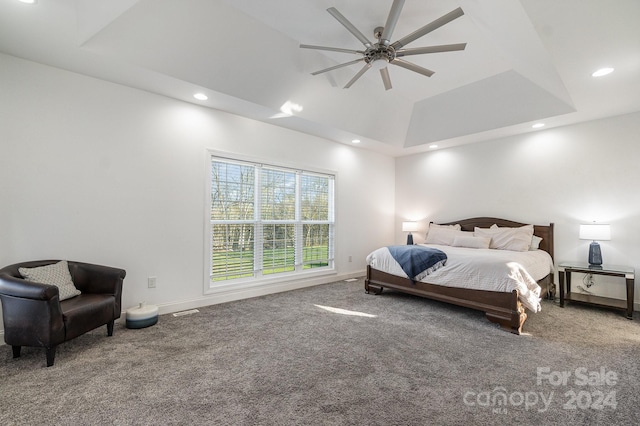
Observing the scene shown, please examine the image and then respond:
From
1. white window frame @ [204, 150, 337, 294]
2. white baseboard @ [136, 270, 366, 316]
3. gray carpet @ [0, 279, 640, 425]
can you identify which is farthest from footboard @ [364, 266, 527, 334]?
white window frame @ [204, 150, 337, 294]

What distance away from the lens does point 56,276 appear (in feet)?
8.71

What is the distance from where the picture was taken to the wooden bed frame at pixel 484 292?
10.2 ft

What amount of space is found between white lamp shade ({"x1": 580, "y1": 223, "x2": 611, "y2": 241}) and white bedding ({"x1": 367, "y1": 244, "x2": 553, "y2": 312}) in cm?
59

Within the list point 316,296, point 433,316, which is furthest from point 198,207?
point 433,316

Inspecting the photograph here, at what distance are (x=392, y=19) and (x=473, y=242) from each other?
3.74 m

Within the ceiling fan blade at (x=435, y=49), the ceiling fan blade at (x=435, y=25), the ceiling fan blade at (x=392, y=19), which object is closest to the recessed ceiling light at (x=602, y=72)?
the ceiling fan blade at (x=435, y=49)

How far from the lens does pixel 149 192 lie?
3520 mm

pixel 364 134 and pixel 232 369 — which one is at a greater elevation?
pixel 364 134

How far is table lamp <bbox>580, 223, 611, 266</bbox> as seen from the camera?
3893 mm

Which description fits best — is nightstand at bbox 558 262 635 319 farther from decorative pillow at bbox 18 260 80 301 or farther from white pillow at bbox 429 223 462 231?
decorative pillow at bbox 18 260 80 301

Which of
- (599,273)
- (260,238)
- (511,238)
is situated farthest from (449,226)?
(260,238)

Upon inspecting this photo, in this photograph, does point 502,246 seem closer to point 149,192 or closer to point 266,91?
point 266,91

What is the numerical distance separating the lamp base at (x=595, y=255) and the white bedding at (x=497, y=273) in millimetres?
515

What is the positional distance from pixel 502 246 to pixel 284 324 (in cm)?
366
